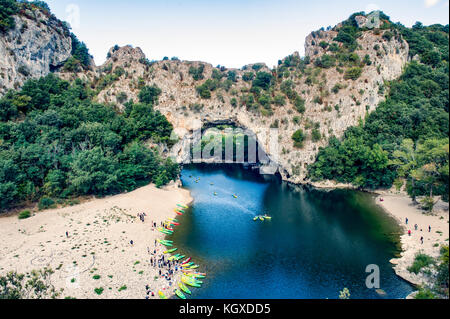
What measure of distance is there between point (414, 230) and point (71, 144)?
2127 inches

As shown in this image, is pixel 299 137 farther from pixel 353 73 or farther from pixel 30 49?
pixel 30 49

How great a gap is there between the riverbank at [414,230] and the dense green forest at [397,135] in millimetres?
3250

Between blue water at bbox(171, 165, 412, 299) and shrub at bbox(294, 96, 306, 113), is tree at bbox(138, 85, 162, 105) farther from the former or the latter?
shrub at bbox(294, 96, 306, 113)

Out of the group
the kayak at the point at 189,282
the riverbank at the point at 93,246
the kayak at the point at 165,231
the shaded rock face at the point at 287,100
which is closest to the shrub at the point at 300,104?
the shaded rock face at the point at 287,100

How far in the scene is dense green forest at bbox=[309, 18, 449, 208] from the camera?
56.1 metres

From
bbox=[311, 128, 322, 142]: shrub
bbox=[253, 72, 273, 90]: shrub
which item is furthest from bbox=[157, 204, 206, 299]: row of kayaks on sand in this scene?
bbox=[253, 72, 273, 90]: shrub

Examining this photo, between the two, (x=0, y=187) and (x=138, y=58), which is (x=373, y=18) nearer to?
(x=138, y=58)

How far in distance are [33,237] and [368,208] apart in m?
47.6

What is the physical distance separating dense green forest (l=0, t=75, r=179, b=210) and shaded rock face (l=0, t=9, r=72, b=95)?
3199 millimetres

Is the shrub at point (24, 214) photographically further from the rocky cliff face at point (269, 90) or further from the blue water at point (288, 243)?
the rocky cliff face at point (269, 90)

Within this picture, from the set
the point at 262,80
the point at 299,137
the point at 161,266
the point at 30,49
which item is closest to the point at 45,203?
the point at 161,266

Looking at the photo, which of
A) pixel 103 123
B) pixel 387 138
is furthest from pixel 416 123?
pixel 103 123

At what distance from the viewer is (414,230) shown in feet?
137

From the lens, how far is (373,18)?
77.9m
